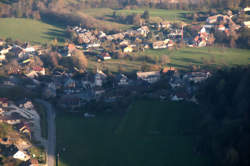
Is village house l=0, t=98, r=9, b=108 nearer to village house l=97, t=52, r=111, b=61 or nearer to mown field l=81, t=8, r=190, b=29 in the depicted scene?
village house l=97, t=52, r=111, b=61

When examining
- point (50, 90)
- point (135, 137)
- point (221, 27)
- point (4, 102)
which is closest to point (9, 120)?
point (4, 102)

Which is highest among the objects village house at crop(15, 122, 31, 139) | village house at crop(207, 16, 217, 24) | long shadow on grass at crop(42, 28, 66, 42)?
village house at crop(207, 16, 217, 24)

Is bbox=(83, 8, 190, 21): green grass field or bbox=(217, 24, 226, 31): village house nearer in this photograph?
bbox=(217, 24, 226, 31): village house

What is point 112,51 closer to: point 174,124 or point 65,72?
point 65,72

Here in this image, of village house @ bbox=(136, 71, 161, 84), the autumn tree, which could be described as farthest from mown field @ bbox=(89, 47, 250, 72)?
village house @ bbox=(136, 71, 161, 84)

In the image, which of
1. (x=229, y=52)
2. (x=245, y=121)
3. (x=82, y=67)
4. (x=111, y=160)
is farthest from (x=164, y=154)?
(x=229, y=52)

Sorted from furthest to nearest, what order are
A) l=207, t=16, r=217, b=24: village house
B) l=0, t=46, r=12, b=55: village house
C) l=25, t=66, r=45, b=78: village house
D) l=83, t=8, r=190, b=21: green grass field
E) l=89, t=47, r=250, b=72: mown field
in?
l=83, t=8, r=190, b=21: green grass field, l=207, t=16, r=217, b=24: village house, l=0, t=46, r=12, b=55: village house, l=89, t=47, r=250, b=72: mown field, l=25, t=66, r=45, b=78: village house
